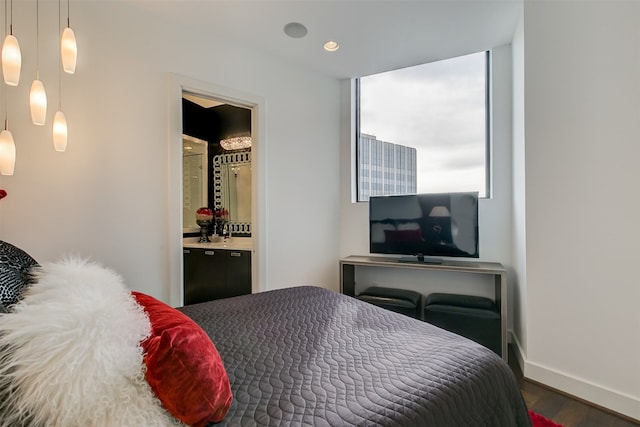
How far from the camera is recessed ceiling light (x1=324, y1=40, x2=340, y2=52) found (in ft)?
9.86

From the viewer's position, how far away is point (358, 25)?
8.95ft

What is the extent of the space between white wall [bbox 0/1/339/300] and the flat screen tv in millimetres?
1060

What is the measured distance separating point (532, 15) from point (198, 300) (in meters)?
4.13

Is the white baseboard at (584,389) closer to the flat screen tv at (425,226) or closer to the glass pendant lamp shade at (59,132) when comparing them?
the flat screen tv at (425,226)

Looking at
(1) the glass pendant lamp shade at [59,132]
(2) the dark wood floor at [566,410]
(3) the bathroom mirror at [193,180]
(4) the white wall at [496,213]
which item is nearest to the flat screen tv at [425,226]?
(4) the white wall at [496,213]

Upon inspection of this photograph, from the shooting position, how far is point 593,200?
1995mm

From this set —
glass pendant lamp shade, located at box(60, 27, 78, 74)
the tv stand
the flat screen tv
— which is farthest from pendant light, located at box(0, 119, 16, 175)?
the tv stand

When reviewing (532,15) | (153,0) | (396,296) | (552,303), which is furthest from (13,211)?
(532,15)

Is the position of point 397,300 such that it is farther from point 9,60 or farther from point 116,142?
point 9,60

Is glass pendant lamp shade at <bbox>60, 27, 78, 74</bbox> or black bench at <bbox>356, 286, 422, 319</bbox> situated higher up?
glass pendant lamp shade at <bbox>60, 27, 78, 74</bbox>

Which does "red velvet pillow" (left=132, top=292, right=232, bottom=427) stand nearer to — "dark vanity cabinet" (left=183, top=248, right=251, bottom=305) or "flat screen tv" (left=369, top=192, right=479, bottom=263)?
"dark vanity cabinet" (left=183, top=248, right=251, bottom=305)

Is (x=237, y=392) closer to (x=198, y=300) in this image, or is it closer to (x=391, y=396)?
(x=391, y=396)

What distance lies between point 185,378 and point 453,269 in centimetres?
256

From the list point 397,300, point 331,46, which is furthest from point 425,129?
point 397,300
